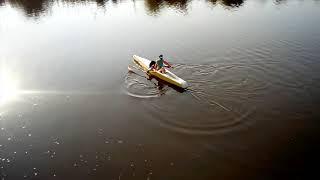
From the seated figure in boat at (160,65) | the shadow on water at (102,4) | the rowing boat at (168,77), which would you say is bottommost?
the shadow on water at (102,4)

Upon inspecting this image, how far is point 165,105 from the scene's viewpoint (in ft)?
67.2

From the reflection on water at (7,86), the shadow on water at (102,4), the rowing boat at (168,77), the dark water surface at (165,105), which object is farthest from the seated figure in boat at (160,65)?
the shadow on water at (102,4)

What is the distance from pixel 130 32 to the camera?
3975cm

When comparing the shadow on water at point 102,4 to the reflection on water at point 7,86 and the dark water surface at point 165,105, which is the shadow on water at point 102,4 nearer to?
the dark water surface at point 165,105

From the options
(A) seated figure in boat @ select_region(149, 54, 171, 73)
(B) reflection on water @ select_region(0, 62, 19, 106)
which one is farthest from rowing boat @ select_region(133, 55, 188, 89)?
(B) reflection on water @ select_region(0, 62, 19, 106)

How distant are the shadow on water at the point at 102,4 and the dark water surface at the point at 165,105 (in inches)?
590

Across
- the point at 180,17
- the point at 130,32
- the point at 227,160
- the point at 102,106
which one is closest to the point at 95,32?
the point at 130,32

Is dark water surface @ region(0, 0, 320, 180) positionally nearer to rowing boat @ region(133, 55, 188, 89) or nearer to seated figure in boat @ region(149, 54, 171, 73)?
rowing boat @ region(133, 55, 188, 89)

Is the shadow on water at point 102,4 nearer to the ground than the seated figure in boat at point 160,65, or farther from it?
nearer to the ground

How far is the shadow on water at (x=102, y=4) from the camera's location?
53438 mm

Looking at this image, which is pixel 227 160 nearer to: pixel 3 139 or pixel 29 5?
pixel 3 139

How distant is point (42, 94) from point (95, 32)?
757 inches

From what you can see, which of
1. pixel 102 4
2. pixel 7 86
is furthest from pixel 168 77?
pixel 102 4

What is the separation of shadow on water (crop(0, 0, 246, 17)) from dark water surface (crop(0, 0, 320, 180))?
15.0m
